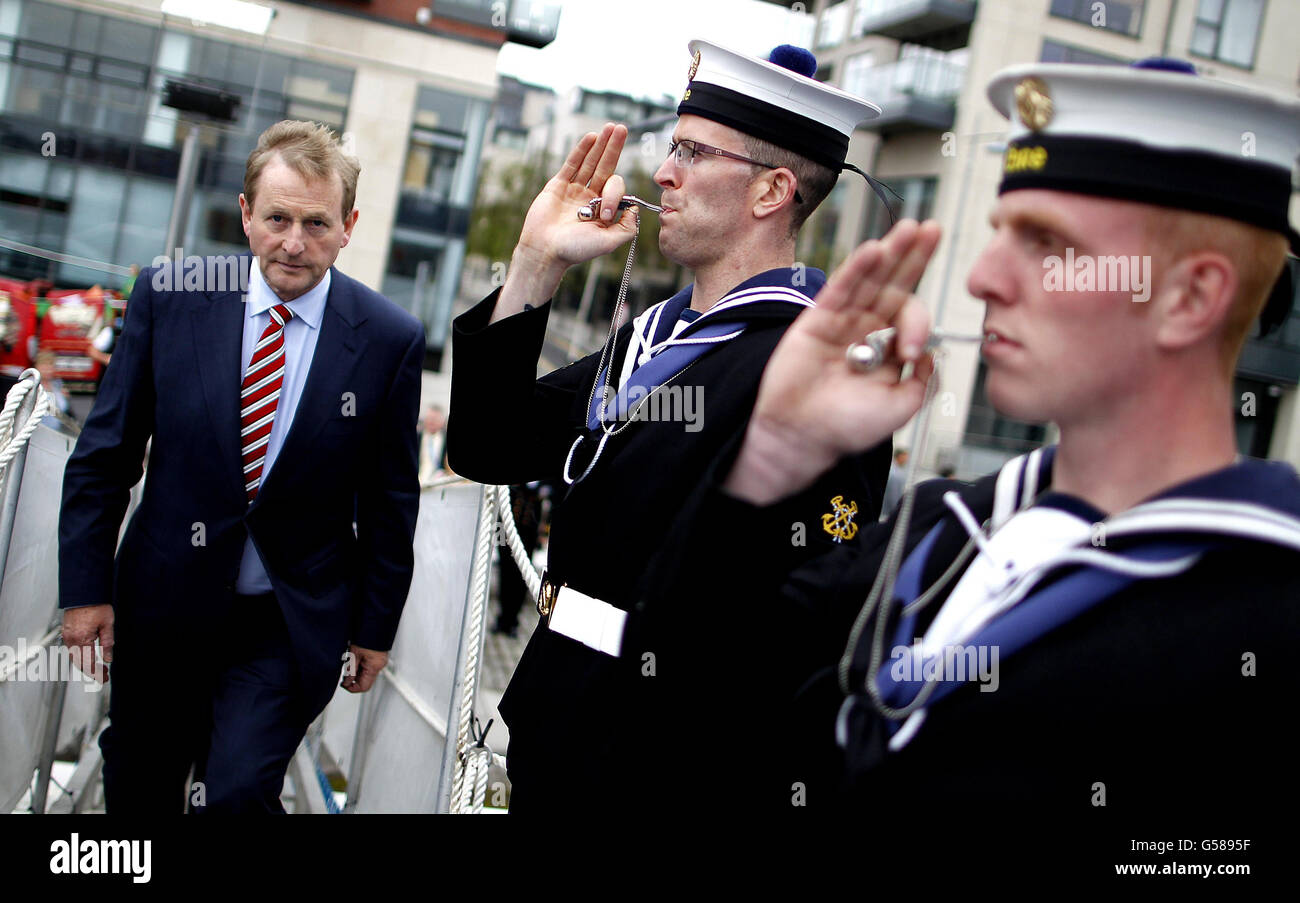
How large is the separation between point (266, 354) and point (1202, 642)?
267 centimetres

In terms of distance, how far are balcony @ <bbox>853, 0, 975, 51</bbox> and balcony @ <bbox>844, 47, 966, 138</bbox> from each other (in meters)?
0.44

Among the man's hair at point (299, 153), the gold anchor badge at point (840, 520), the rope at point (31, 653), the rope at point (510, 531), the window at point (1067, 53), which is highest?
the window at point (1067, 53)

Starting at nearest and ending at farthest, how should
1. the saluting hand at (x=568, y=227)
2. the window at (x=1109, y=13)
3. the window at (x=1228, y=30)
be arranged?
the saluting hand at (x=568, y=227), the window at (x=1109, y=13), the window at (x=1228, y=30)

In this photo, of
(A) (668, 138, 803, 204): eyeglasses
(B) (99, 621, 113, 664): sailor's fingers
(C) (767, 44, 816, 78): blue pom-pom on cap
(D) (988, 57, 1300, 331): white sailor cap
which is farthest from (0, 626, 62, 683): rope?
(D) (988, 57, 1300, 331): white sailor cap

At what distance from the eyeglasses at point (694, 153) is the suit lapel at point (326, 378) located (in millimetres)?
1188

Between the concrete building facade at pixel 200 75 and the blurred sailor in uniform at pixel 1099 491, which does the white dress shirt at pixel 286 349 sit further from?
the concrete building facade at pixel 200 75

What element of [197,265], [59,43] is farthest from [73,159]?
[197,265]

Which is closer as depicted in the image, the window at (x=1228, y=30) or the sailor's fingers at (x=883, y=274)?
the sailor's fingers at (x=883, y=274)

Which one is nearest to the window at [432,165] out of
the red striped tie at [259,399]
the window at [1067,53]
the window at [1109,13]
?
the window at [1067,53]

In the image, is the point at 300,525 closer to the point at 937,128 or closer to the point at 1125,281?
the point at 1125,281

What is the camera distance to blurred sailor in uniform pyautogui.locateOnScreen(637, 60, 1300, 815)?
1175 mm

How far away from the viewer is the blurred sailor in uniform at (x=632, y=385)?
2137 mm

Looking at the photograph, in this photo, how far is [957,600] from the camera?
1.39m

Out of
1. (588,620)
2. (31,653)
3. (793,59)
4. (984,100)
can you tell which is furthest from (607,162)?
(984,100)
